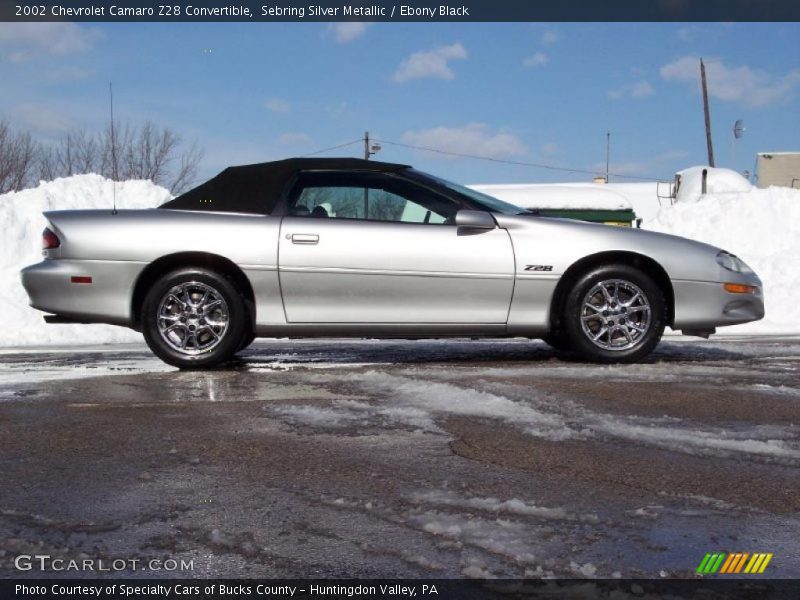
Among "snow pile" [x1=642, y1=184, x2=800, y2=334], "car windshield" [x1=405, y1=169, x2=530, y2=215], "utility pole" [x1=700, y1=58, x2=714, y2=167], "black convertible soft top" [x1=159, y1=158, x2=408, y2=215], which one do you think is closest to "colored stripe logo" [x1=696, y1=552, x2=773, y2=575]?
"car windshield" [x1=405, y1=169, x2=530, y2=215]

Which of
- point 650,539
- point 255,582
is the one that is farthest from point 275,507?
point 650,539

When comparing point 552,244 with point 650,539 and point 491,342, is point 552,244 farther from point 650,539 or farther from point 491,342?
point 650,539

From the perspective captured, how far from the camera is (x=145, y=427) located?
4289mm

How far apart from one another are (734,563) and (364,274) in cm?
415

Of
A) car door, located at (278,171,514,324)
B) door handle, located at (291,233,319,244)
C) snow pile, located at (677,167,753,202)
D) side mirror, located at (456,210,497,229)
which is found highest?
snow pile, located at (677,167,753,202)

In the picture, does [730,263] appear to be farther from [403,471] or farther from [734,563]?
[734,563]

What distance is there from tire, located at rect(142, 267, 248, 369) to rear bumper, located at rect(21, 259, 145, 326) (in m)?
0.16

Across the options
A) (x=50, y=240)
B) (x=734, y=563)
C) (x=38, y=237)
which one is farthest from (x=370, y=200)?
(x=38, y=237)

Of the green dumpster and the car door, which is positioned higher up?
the green dumpster

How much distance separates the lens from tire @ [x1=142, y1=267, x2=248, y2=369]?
6.32 metres

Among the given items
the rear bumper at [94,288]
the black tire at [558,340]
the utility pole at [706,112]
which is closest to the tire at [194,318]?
the rear bumper at [94,288]

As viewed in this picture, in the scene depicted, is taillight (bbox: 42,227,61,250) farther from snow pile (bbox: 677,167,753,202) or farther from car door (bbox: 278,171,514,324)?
snow pile (bbox: 677,167,753,202)

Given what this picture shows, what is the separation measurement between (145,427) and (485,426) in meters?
1.56

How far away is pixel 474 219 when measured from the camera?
6.37 meters
